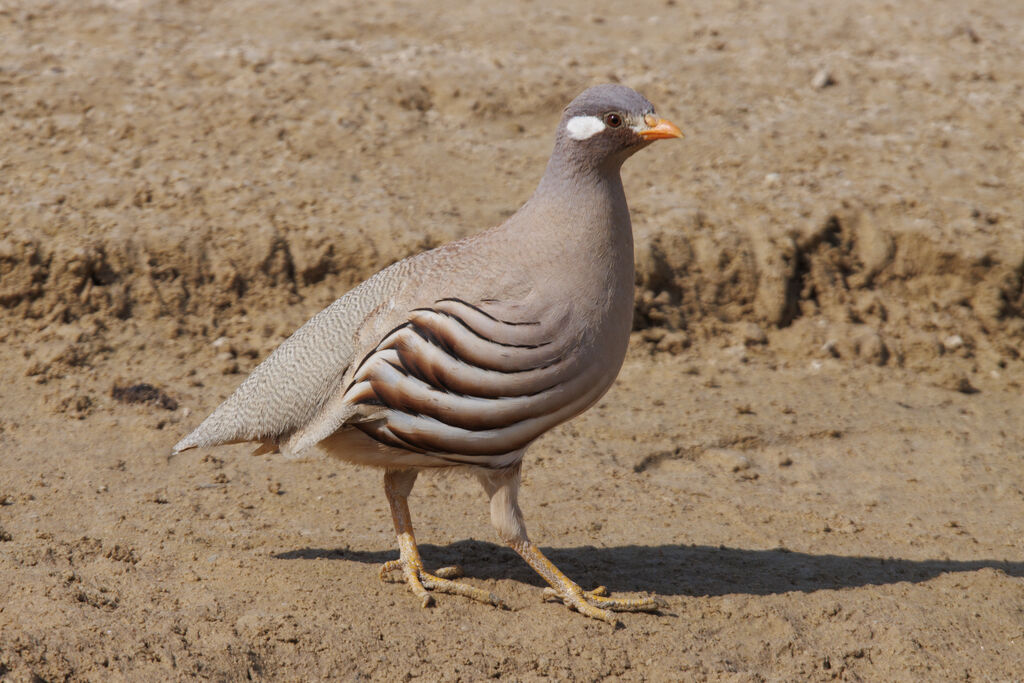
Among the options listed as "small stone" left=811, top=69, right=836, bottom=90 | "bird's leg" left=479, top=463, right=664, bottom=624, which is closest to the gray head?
"bird's leg" left=479, top=463, right=664, bottom=624

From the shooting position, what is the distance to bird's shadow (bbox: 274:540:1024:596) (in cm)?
540

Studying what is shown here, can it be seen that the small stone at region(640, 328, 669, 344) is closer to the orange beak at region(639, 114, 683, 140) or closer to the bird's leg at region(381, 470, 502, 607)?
the bird's leg at region(381, 470, 502, 607)

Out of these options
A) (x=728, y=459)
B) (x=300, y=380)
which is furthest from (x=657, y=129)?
(x=728, y=459)

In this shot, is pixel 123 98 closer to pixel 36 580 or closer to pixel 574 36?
pixel 574 36

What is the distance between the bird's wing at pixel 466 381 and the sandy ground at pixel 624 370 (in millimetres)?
922

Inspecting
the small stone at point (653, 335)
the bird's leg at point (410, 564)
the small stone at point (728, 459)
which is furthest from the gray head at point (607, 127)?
the small stone at point (653, 335)

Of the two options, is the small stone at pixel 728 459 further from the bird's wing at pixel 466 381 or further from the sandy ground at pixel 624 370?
the bird's wing at pixel 466 381

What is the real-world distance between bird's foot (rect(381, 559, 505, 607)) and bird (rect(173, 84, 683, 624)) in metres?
0.01

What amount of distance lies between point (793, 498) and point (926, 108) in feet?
15.8

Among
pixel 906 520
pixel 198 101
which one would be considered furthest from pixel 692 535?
pixel 198 101

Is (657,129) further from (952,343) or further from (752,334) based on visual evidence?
(952,343)

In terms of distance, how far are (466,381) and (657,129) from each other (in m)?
1.36

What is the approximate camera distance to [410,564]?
5133 millimetres

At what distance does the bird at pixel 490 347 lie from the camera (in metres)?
4.56
